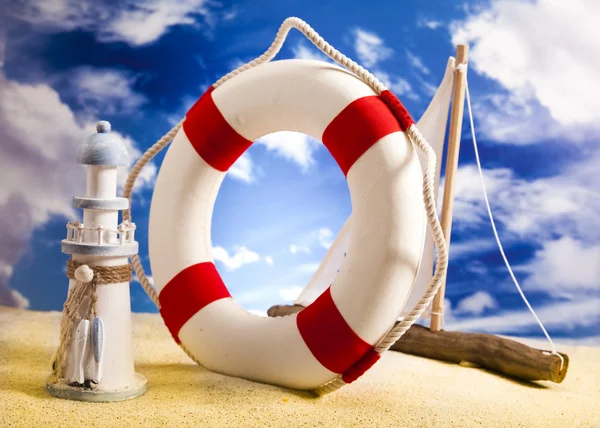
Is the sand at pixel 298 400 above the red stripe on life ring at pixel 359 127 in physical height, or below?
below

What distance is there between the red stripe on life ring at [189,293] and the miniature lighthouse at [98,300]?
0.24 meters

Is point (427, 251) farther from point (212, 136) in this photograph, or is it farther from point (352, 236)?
point (212, 136)

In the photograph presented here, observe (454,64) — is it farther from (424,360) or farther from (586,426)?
(586,426)

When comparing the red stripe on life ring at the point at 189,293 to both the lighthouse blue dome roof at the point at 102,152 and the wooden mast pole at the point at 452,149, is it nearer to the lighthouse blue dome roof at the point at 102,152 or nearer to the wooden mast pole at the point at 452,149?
the lighthouse blue dome roof at the point at 102,152

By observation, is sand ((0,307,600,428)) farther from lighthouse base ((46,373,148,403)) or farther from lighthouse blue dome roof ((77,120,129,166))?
lighthouse blue dome roof ((77,120,129,166))

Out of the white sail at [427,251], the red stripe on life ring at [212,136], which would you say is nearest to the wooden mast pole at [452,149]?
the white sail at [427,251]

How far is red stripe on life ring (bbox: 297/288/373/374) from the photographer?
1.84m

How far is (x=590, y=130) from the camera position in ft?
10.7

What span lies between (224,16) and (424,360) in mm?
1747

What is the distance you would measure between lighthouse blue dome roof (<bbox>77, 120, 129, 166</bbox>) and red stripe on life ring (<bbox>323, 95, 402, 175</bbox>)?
1.80ft

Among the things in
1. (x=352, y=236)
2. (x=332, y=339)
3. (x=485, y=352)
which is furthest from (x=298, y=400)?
(x=485, y=352)

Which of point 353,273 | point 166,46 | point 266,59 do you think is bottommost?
point 353,273

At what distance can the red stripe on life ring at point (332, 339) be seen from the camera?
1838mm

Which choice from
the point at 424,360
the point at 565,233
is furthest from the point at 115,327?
the point at 565,233
